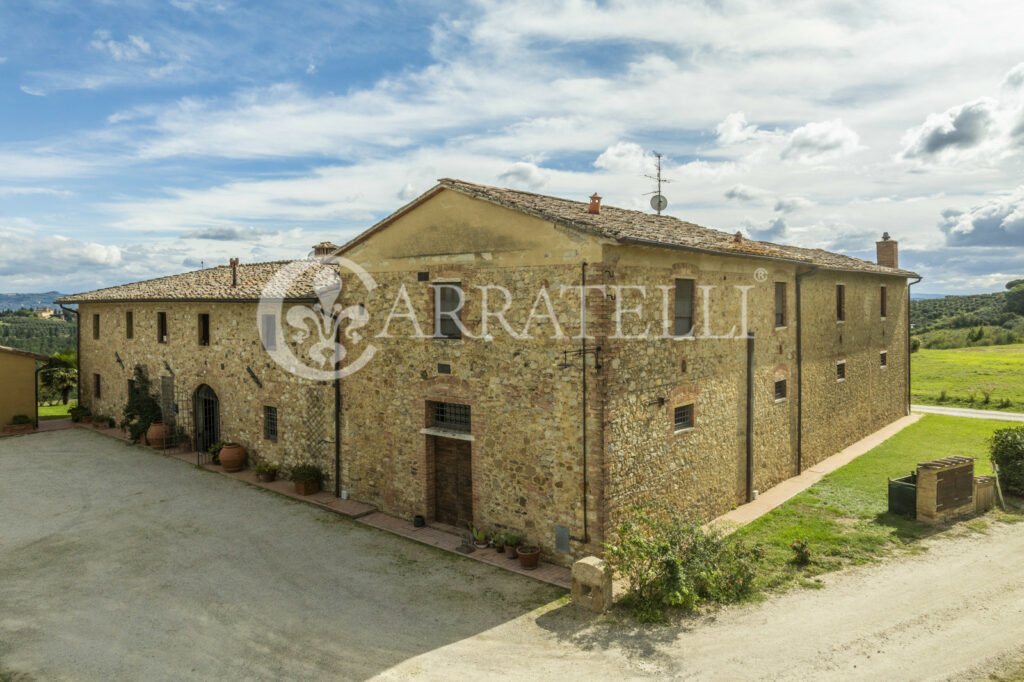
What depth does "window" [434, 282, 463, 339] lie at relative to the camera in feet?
39.7

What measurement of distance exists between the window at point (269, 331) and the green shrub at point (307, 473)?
Answer: 11.0ft

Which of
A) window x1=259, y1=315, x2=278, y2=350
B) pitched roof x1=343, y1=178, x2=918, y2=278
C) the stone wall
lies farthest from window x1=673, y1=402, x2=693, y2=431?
window x1=259, y1=315, x2=278, y2=350

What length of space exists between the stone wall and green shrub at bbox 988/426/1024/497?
1629 centimetres

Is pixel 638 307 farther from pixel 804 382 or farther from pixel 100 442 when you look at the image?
pixel 100 442

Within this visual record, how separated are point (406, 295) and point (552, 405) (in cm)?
436

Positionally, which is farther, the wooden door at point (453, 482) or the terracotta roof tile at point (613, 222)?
the wooden door at point (453, 482)

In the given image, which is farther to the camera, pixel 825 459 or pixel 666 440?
pixel 825 459

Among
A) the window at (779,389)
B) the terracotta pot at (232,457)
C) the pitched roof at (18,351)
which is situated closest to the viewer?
the window at (779,389)

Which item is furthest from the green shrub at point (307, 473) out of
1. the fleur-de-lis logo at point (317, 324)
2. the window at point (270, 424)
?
the fleur-de-lis logo at point (317, 324)

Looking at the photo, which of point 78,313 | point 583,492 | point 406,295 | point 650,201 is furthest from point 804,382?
point 78,313

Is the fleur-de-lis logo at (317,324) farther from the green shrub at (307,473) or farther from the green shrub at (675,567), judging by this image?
the green shrub at (675,567)

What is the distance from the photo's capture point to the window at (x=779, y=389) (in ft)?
52.3

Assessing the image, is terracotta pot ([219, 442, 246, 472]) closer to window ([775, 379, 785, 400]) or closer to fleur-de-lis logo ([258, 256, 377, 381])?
fleur-de-lis logo ([258, 256, 377, 381])

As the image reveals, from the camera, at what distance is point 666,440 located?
38.2 ft
